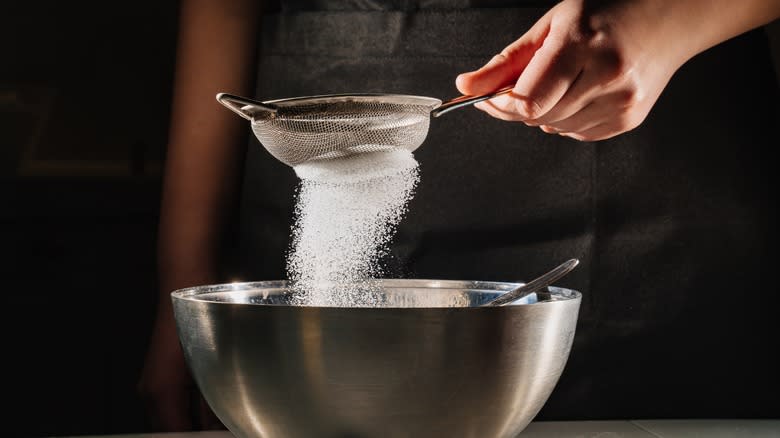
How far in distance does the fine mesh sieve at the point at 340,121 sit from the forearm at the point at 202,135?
0.37 metres

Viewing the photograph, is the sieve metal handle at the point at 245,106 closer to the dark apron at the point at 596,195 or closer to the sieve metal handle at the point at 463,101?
the sieve metal handle at the point at 463,101

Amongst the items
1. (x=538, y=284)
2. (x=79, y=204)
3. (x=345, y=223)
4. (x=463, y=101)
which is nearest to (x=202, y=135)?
(x=345, y=223)

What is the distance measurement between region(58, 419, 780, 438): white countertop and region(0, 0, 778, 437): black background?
108 centimetres

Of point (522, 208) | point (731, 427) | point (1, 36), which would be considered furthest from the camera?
point (1, 36)

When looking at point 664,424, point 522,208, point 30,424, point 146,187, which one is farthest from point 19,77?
point 664,424

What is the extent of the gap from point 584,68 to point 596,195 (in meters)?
0.32

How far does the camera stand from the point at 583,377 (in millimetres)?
1002

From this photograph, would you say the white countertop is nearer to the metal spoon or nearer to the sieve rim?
the metal spoon

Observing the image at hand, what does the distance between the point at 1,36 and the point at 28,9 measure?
0.09 metres

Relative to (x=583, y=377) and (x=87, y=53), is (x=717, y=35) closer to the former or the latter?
(x=583, y=377)

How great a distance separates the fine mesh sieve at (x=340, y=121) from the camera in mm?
645

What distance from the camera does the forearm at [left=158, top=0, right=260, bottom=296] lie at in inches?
41.8

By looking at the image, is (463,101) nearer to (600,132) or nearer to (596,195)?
(600,132)

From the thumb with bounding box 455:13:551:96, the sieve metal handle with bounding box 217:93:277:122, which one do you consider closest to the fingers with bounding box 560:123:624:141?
the thumb with bounding box 455:13:551:96
